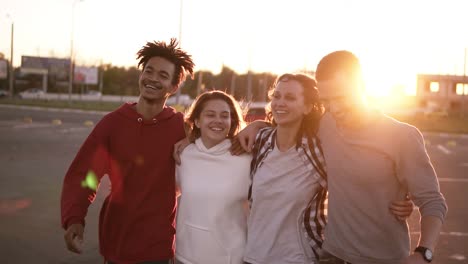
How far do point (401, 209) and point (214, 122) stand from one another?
1448 mm

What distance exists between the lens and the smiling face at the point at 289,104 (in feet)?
11.0

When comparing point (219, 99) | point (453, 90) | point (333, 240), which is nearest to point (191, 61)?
point (219, 99)

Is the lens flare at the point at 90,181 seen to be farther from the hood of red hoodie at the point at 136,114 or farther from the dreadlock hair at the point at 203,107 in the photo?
the dreadlock hair at the point at 203,107

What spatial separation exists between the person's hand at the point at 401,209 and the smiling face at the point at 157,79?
1697 mm

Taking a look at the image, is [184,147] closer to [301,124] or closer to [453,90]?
[301,124]

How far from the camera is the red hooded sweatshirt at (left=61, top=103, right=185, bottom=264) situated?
349 centimetres

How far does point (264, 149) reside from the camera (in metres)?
3.49

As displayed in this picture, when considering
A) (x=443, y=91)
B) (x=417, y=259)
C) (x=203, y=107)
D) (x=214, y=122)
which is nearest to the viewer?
(x=417, y=259)

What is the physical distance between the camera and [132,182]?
3494 mm

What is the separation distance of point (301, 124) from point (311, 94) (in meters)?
0.20

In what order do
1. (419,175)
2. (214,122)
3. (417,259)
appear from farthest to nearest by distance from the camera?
(214,122) → (419,175) → (417,259)

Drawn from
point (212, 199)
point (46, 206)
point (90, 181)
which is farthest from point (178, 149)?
point (46, 206)

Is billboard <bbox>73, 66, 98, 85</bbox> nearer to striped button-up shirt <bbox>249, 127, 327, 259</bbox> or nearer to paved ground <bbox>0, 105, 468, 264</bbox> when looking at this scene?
paved ground <bbox>0, 105, 468, 264</bbox>

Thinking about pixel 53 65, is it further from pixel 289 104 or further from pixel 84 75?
pixel 289 104
